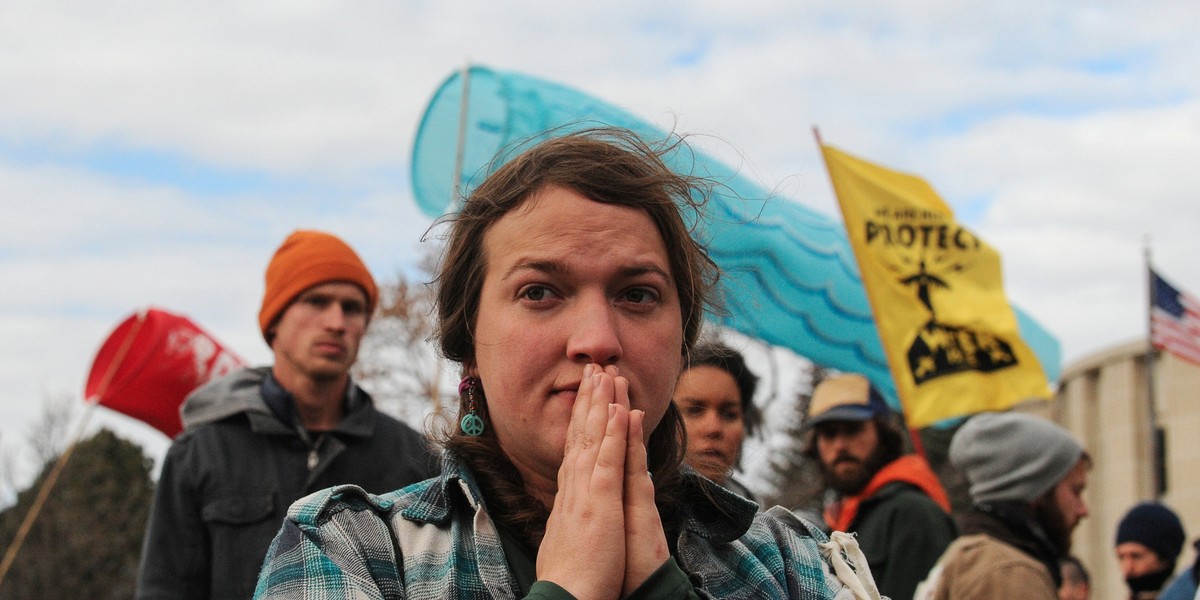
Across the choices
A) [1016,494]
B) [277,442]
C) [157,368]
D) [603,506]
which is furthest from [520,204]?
[157,368]

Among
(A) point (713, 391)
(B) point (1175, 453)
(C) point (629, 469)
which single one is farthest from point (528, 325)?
(B) point (1175, 453)

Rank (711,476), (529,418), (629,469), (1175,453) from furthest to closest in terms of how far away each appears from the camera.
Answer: (1175,453) < (711,476) < (529,418) < (629,469)

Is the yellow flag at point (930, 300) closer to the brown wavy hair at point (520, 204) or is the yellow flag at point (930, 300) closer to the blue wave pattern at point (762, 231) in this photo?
the blue wave pattern at point (762, 231)

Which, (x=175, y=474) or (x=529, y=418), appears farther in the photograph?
(x=175, y=474)

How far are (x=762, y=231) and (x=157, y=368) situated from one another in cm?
340

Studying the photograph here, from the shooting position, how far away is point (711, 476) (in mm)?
2430

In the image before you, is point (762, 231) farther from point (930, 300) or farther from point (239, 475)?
point (239, 475)

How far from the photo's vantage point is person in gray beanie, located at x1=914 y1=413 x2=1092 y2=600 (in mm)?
4527

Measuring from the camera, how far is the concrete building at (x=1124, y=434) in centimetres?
2986

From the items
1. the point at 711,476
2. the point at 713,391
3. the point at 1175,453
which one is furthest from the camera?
the point at 1175,453

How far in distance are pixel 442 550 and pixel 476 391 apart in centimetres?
32

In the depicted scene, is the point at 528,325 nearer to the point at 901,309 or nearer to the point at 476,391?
the point at 476,391

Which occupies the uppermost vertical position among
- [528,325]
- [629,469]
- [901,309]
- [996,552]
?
[901,309]

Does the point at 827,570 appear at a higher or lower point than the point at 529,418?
lower
